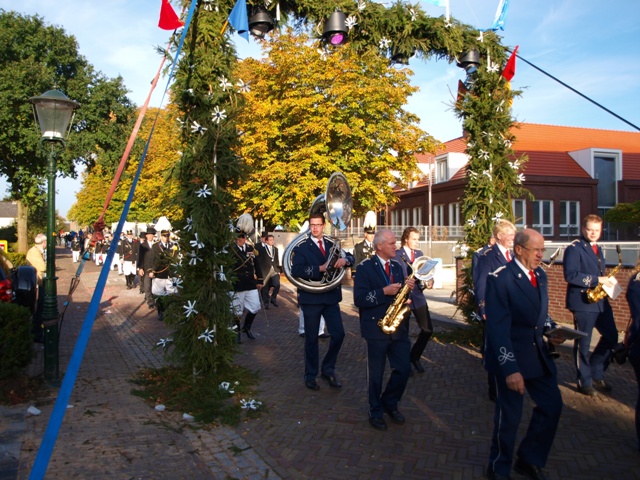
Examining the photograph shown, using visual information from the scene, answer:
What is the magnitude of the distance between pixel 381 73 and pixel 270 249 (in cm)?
1492

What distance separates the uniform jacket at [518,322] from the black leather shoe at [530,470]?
28.4 inches

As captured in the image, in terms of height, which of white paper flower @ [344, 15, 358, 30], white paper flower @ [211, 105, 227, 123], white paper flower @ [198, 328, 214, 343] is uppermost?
white paper flower @ [344, 15, 358, 30]

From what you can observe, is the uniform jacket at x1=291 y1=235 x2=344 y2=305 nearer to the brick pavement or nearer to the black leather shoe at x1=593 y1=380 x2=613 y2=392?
the brick pavement

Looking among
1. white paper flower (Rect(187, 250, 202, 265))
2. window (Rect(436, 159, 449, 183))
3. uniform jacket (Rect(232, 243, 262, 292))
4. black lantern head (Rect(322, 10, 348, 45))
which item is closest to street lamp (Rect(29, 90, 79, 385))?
white paper flower (Rect(187, 250, 202, 265))

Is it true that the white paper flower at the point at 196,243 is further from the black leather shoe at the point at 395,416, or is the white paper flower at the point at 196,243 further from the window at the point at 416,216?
the window at the point at 416,216

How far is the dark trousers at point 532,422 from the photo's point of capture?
4109mm

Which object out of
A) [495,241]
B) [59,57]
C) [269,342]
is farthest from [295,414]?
[59,57]

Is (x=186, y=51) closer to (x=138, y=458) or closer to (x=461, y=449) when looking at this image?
(x=138, y=458)

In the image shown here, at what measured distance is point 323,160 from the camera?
24.3 m

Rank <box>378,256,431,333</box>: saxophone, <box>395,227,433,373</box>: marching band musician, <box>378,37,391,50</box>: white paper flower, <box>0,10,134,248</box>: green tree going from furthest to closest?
<box>0,10,134,248</box>: green tree → <box>378,37,391,50</box>: white paper flower → <box>395,227,433,373</box>: marching band musician → <box>378,256,431,333</box>: saxophone

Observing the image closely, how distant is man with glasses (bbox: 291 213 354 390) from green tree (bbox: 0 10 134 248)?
74.7 ft

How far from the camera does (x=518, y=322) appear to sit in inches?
162

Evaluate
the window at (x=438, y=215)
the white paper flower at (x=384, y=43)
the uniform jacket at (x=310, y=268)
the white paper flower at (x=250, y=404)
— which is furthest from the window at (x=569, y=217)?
the white paper flower at (x=250, y=404)

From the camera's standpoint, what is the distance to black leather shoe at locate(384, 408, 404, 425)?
18.1 feet
